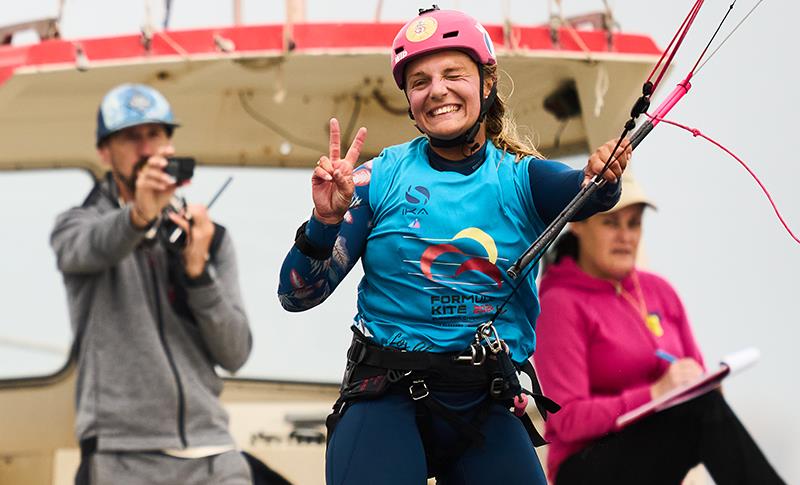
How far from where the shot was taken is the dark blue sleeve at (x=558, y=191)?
11.9 feet

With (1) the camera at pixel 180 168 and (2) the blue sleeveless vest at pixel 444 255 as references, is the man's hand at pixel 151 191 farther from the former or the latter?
(2) the blue sleeveless vest at pixel 444 255

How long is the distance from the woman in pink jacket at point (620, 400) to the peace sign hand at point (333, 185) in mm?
2056

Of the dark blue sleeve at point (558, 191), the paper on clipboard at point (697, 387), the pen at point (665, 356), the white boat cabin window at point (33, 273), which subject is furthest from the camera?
the white boat cabin window at point (33, 273)

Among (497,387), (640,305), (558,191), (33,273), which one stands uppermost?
(33,273)

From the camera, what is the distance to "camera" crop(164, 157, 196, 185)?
6.07m

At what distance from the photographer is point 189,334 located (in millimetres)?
6117

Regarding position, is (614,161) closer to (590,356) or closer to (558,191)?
(558,191)

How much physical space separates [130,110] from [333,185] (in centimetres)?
281

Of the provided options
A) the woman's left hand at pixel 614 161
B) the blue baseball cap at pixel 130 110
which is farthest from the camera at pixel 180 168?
the woman's left hand at pixel 614 161

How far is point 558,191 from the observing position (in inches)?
148

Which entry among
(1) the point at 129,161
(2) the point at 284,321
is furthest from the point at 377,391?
(2) the point at 284,321

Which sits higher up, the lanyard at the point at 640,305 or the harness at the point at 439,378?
the lanyard at the point at 640,305

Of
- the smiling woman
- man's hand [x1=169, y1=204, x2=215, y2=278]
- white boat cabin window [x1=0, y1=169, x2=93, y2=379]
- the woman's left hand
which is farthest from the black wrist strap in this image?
white boat cabin window [x1=0, y1=169, x2=93, y2=379]

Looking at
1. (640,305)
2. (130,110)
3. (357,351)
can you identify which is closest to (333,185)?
(357,351)
